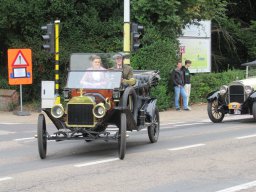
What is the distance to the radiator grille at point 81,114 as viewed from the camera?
32.4 feet

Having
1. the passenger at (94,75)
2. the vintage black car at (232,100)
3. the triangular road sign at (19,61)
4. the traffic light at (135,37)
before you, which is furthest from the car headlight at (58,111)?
the triangular road sign at (19,61)

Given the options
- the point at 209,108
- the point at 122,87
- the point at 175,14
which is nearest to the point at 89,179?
the point at 122,87

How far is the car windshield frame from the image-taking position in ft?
34.8

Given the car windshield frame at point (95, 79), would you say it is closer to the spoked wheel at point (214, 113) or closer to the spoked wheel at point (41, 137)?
the spoked wheel at point (41, 137)

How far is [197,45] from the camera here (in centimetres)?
2561

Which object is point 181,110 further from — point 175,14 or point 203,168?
point 203,168

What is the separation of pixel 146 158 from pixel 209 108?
688 cm

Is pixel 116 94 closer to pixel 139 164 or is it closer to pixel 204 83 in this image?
pixel 139 164

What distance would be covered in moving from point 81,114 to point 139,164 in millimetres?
1374

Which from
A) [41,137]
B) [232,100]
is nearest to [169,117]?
[232,100]

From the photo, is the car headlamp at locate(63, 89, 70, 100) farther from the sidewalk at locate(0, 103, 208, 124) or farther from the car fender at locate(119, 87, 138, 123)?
the sidewalk at locate(0, 103, 208, 124)

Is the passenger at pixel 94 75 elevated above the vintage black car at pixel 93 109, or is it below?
above

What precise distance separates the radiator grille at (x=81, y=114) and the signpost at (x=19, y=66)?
33.2ft

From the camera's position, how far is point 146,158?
10.1 metres
